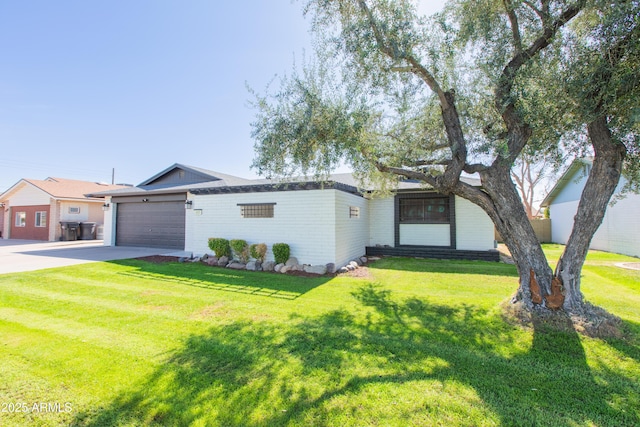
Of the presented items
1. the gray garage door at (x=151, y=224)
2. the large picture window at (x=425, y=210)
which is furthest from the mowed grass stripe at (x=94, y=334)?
the large picture window at (x=425, y=210)

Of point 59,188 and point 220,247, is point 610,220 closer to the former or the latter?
point 220,247

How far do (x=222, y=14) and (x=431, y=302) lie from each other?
9045 mm

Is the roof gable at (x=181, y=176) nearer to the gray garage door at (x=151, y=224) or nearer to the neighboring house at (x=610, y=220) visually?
the gray garage door at (x=151, y=224)

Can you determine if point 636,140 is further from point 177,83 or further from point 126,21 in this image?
point 177,83

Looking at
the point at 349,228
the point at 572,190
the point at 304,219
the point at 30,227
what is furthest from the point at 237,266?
the point at 30,227

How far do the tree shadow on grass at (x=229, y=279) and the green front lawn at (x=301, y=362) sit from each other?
42 cm

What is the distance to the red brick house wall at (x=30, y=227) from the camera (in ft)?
59.0

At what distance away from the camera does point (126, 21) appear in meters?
8.03

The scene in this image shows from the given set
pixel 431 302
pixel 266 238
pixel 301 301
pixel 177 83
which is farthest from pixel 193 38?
pixel 431 302


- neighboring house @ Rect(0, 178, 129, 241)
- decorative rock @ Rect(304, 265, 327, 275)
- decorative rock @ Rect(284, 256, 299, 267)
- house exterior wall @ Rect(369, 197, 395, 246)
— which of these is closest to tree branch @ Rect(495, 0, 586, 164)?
decorative rock @ Rect(304, 265, 327, 275)

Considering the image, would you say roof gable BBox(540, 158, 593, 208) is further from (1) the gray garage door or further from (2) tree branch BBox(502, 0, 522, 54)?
(1) the gray garage door

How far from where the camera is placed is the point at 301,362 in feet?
10.3

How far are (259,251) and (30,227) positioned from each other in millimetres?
20430

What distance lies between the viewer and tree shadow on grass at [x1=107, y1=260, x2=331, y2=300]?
6298mm
